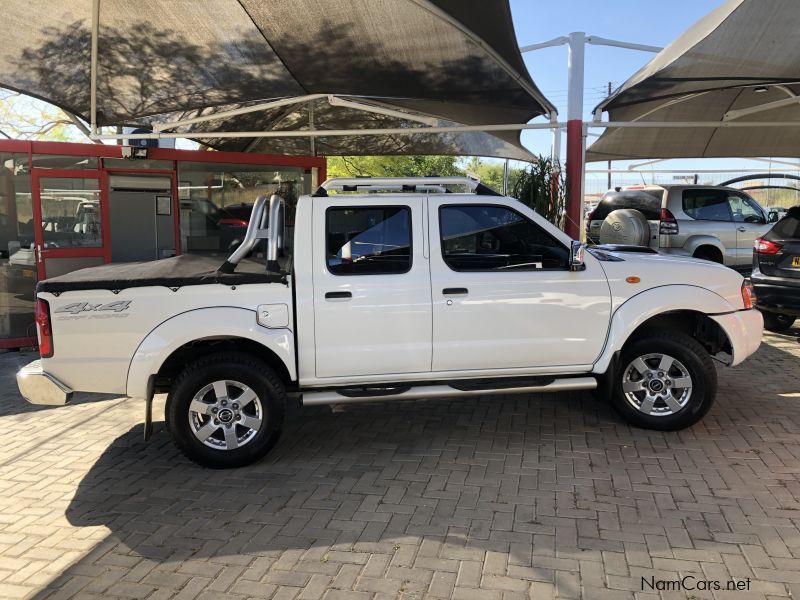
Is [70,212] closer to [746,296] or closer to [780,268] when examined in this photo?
[746,296]

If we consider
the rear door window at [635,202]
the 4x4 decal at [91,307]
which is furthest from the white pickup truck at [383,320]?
the rear door window at [635,202]

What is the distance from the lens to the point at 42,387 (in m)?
4.32

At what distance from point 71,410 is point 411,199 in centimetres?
398

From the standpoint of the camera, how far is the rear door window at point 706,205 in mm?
11297

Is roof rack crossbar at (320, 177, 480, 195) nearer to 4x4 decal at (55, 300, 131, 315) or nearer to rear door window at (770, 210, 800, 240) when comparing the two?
4x4 decal at (55, 300, 131, 315)

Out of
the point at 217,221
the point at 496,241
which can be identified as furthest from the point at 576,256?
the point at 217,221

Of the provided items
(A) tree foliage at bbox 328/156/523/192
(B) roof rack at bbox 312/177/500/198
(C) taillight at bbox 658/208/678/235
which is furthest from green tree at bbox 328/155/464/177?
(B) roof rack at bbox 312/177/500/198

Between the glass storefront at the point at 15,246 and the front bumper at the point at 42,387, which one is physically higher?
the glass storefront at the point at 15,246

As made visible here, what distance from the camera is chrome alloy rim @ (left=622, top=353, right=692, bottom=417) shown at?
16.2ft

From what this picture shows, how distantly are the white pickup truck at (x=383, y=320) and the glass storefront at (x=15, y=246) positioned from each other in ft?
14.6

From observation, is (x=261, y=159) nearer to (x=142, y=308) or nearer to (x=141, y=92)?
(x=141, y=92)

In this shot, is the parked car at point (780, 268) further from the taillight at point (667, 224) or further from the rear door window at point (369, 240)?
the rear door window at point (369, 240)

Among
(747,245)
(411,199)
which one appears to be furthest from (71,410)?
(747,245)

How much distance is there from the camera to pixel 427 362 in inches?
184
